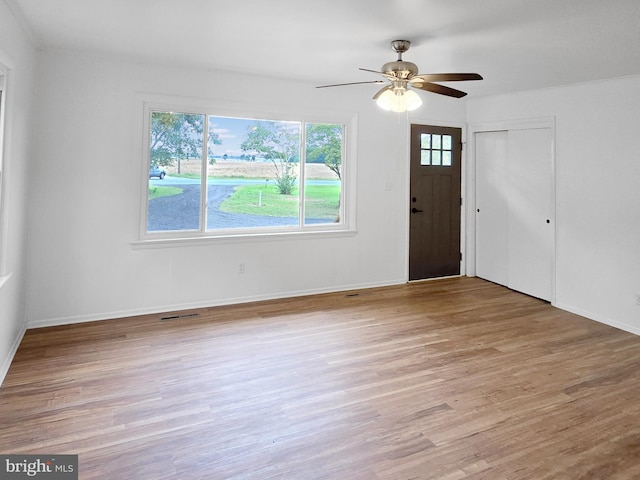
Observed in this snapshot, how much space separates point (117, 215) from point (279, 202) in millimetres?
1725

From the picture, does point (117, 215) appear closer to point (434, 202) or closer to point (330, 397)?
point (330, 397)


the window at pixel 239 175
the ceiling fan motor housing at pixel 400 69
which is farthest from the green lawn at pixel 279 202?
the ceiling fan motor housing at pixel 400 69

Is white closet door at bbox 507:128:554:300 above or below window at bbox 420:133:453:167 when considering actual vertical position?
below

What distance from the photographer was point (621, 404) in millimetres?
2492

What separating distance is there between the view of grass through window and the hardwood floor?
114 centimetres

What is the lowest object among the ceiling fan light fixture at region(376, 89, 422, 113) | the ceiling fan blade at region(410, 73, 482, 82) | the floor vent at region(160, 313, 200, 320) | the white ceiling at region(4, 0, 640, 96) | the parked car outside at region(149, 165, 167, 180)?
the floor vent at region(160, 313, 200, 320)

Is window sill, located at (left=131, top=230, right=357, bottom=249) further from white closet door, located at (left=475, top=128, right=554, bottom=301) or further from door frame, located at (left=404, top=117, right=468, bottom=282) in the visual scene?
white closet door, located at (left=475, top=128, right=554, bottom=301)

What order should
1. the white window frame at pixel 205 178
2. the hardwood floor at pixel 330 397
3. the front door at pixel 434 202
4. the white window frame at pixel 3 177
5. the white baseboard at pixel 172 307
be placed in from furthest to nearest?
the front door at pixel 434 202 < the white window frame at pixel 205 178 < the white baseboard at pixel 172 307 < the white window frame at pixel 3 177 < the hardwood floor at pixel 330 397

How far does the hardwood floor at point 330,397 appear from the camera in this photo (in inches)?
77.2

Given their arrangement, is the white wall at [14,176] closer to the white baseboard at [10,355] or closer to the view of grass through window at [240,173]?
the white baseboard at [10,355]

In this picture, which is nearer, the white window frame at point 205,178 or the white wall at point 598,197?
the white wall at point 598,197

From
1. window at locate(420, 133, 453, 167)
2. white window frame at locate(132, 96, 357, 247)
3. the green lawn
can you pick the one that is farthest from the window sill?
window at locate(420, 133, 453, 167)

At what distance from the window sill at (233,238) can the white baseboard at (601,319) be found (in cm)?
249

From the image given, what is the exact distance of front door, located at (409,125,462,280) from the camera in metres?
5.37
